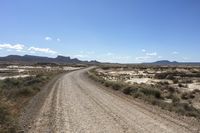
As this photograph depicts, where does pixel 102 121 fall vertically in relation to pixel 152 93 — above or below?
above

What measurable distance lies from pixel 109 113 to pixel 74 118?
2.36 meters

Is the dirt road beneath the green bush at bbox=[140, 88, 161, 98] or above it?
above

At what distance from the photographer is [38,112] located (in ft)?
56.8

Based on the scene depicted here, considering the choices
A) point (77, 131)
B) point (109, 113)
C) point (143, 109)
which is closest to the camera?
point (77, 131)

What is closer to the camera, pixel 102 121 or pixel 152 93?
pixel 102 121

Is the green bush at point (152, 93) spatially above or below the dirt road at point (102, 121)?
below

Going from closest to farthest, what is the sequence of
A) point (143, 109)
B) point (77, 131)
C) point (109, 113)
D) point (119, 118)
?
point (77, 131)
point (119, 118)
point (109, 113)
point (143, 109)

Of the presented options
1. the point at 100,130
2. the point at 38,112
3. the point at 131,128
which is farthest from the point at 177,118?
the point at 38,112

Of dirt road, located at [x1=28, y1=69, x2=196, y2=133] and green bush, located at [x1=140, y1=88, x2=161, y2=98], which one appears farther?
green bush, located at [x1=140, y1=88, x2=161, y2=98]

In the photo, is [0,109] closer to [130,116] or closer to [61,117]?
[61,117]

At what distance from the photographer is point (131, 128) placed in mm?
12344

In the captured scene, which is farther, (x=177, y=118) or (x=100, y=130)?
(x=177, y=118)

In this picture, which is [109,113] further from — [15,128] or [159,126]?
[15,128]

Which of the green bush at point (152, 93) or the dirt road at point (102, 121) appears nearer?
the dirt road at point (102, 121)
